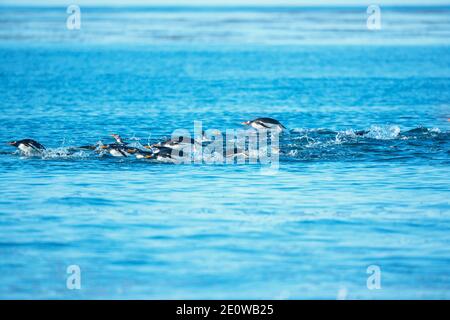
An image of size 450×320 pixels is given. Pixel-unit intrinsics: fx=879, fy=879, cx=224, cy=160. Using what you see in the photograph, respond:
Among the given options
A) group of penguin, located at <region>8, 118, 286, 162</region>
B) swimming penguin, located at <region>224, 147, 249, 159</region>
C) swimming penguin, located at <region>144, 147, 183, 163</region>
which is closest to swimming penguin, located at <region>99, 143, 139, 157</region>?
group of penguin, located at <region>8, 118, 286, 162</region>

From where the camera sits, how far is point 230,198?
680 inches

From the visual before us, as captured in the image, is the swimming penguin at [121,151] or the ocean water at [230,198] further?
the swimming penguin at [121,151]

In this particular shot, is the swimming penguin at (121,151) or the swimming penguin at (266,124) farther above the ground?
the swimming penguin at (266,124)

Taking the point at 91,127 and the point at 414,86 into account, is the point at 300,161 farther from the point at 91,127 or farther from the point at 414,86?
the point at 414,86

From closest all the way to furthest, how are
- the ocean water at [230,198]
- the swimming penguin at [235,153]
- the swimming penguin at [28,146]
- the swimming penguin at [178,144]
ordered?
the ocean water at [230,198] < the swimming penguin at [235,153] < the swimming penguin at [178,144] < the swimming penguin at [28,146]

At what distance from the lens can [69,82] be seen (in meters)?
44.3

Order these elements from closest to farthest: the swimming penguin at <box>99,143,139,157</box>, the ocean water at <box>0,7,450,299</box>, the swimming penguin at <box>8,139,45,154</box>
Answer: the ocean water at <box>0,7,450,299</box>, the swimming penguin at <box>99,143,139,157</box>, the swimming penguin at <box>8,139,45,154</box>

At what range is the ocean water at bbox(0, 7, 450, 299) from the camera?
12.7 metres

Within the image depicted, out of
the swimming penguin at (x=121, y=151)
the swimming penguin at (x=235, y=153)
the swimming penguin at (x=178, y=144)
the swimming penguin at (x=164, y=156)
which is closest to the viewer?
the swimming penguin at (x=164, y=156)

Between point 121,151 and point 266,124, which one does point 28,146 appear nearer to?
point 121,151

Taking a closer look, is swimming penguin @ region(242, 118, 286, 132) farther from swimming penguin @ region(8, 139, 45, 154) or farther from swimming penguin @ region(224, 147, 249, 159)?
swimming penguin @ region(8, 139, 45, 154)

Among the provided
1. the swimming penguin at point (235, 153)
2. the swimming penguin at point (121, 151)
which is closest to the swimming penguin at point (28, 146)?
the swimming penguin at point (121, 151)

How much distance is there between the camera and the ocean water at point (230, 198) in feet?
41.6

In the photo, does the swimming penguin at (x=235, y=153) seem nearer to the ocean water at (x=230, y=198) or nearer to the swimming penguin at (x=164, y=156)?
the ocean water at (x=230, y=198)
